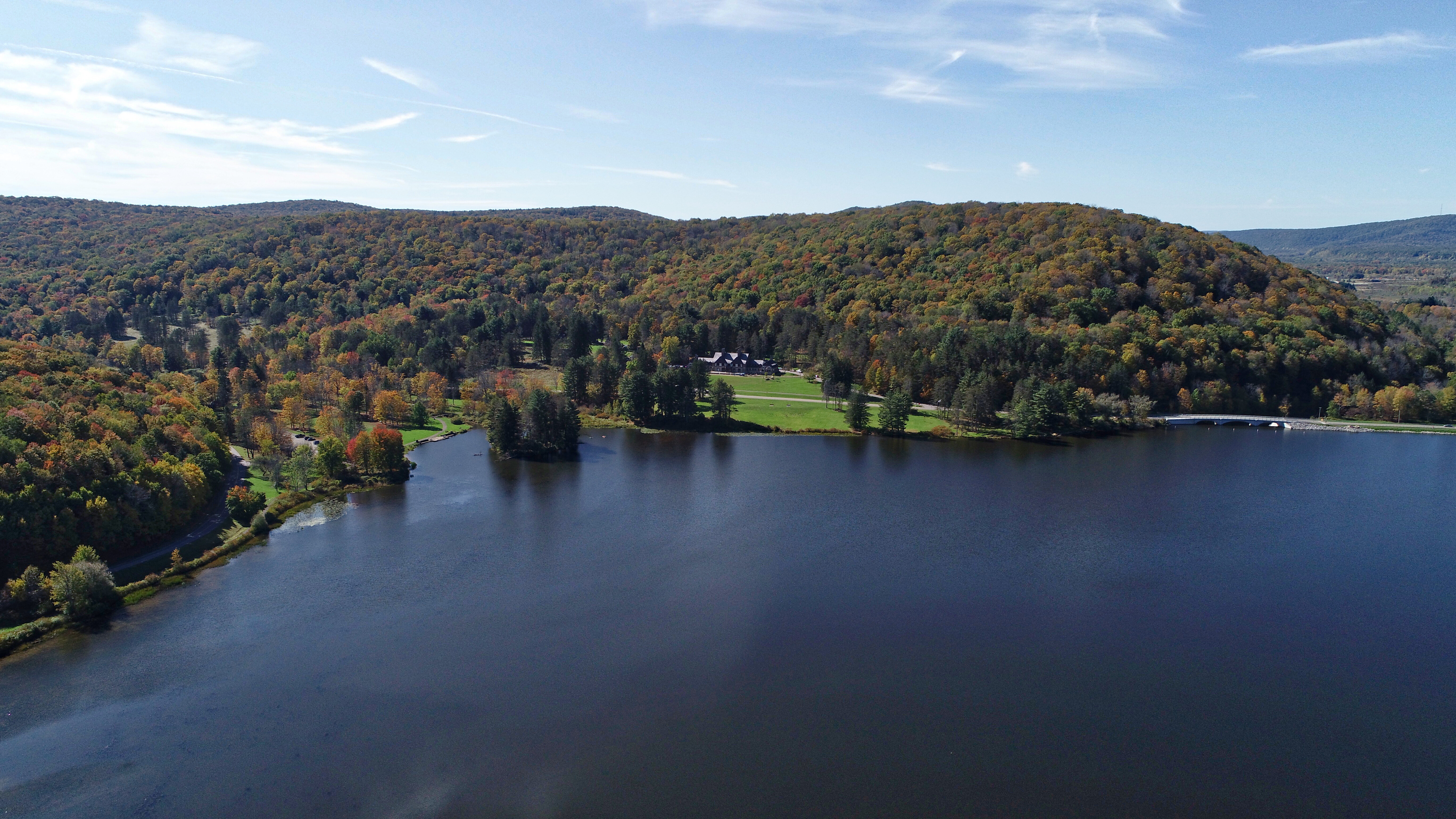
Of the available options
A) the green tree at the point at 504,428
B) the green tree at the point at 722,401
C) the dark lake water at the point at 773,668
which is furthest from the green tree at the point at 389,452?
the green tree at the point at 722,401

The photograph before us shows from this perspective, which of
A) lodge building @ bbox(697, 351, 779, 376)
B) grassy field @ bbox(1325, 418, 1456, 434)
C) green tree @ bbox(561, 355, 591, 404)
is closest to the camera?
grassy field @ bbox(1325, 418, 1456, 434)

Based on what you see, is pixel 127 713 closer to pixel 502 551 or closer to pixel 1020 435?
pixel 502 551

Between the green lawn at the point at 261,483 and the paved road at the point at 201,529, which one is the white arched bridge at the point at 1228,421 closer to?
the green lawn at the point at 261,483

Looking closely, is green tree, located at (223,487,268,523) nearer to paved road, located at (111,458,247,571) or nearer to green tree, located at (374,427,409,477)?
paved road, located at (111,458,247,571)

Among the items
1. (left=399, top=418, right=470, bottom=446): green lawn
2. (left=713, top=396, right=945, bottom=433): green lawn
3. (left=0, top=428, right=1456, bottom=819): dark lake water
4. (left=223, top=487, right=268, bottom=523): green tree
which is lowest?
(left=0, top=428, right=1456, bottom=819): dark lake water

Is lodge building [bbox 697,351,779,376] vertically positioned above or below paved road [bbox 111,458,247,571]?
above

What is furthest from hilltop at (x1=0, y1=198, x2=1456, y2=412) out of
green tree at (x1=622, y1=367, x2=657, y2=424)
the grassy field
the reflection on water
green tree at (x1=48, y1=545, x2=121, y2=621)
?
green tree at (x1=48, y1=545, x2=121, y2=621)
